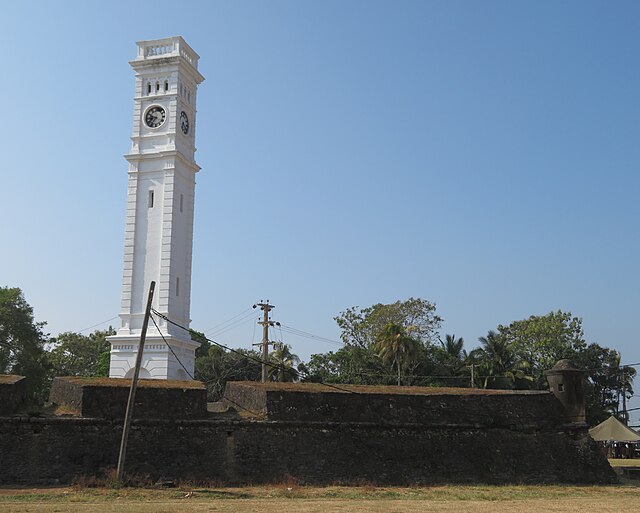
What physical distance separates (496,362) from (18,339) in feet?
94.7

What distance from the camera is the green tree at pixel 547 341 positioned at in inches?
2007

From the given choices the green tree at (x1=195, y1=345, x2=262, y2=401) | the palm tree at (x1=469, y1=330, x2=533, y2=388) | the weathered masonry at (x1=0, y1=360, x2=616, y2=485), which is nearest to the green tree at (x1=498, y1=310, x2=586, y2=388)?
the palm tree at (x1=469, y1=330, x2=533, y2=388)

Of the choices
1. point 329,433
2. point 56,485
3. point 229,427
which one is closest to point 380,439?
point 329,433

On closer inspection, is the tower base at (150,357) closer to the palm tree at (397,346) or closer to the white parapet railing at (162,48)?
the palm tree at (397,346)

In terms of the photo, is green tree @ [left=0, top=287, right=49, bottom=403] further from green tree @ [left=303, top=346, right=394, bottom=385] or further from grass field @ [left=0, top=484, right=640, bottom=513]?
grass field @ [left=0, top=484, right=640, bottom=513]

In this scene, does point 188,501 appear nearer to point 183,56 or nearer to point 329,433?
point 329,433

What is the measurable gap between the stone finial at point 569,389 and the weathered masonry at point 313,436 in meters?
0.04

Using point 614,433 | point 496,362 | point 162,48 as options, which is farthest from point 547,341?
point 162,48

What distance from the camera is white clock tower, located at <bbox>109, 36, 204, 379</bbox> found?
3391 cm

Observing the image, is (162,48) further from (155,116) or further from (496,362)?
(496,362)

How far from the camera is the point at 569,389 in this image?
22.0 m

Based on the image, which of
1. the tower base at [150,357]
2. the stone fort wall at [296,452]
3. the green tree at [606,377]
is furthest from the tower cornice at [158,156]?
the green tree at [606,377]

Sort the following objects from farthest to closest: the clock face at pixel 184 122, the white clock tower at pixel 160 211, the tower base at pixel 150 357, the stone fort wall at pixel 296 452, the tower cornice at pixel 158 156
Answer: the clock face at pixel 184 122 < the tower cornice at pixel 158 156 < the white clock tower at pixel 160 211 < the tower base at pixel 150 357 < the stone fort wall at pixel 296 452

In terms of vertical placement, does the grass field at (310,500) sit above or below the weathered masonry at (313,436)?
below
